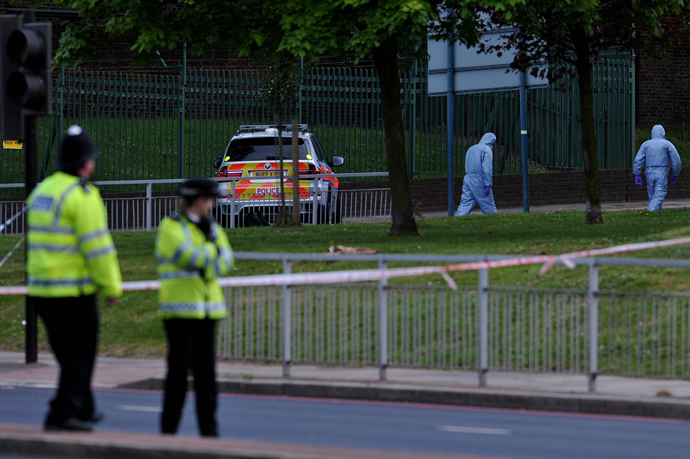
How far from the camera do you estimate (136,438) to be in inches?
262

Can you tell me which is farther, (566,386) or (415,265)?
(415,265)

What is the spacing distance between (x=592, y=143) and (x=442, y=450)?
11.6 metres

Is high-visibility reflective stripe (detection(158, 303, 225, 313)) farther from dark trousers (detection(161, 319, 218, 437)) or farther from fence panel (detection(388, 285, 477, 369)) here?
fence panel (detection(388, 285, 477, 369))

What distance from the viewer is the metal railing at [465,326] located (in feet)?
32.5

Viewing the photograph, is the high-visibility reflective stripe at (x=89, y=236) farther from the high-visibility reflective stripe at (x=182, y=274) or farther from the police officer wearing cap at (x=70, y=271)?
the high-visibility reflective stripe at (x=182, y=274)

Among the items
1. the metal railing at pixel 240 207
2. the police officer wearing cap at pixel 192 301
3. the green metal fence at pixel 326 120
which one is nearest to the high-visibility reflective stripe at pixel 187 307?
the police officer wearing cap at pixel 192 301

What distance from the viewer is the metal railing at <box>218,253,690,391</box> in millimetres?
9906

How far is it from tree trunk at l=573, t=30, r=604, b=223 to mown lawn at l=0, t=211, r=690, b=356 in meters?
0.39

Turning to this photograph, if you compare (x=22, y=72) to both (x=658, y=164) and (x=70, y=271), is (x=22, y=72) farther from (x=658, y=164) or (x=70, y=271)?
(x=658, y=164)

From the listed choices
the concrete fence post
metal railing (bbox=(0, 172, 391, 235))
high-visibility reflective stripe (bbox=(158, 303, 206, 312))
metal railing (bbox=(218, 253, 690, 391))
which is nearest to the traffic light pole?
metal railing (bbox=(218, 253, 690, 391))

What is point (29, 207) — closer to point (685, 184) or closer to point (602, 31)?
point (602, 31)

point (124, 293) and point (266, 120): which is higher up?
point (266, 120)

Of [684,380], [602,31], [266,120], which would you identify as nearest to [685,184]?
[266,120]

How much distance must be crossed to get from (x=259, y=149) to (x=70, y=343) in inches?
591
